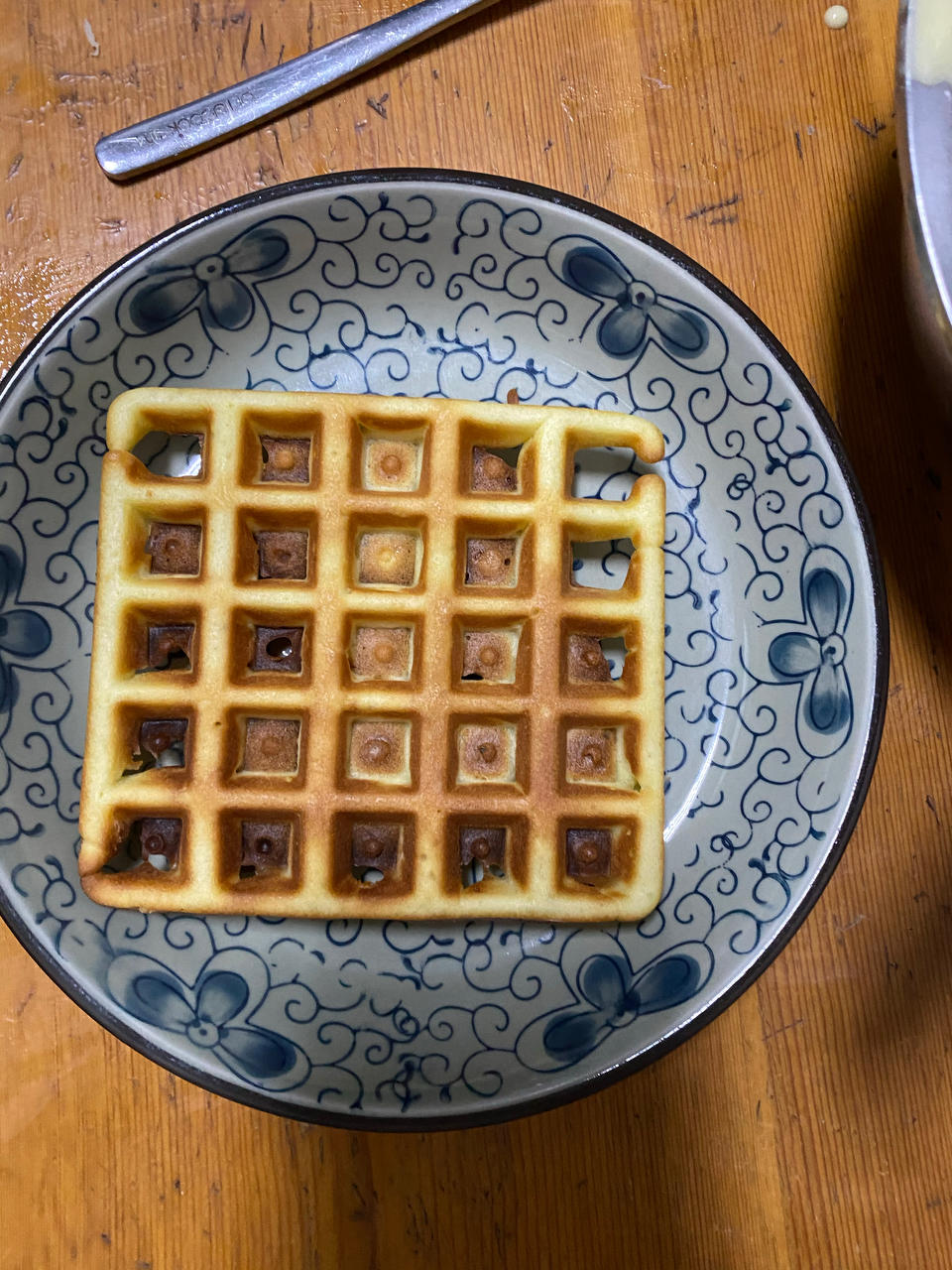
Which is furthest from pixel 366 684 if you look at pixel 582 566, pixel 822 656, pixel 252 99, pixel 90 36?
pixel 90 36

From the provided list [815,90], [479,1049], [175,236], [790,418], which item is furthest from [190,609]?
[815,90]

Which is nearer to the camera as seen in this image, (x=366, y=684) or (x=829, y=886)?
(x=366, y=684)

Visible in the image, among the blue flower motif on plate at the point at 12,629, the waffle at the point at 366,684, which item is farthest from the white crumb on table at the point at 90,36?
the blue flower motif on plate at the point at 12,629

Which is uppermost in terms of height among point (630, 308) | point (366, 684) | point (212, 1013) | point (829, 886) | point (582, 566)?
point (630, 308)

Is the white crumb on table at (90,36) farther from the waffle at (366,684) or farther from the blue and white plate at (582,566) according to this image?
the waffle at (366,684)

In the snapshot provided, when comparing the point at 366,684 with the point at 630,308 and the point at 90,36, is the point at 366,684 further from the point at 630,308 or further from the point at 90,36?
the point at 90,36

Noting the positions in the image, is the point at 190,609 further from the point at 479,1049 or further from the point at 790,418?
the point at 790,418
